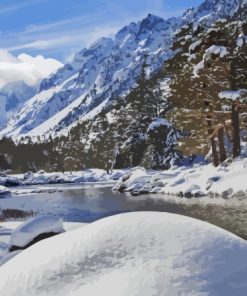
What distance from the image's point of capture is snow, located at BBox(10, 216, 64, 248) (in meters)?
11.7

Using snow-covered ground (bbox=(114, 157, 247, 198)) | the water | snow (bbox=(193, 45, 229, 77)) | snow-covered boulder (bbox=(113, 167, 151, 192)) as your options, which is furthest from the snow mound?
snow-covered boulder (bbox=(113, 167, 151, 192))

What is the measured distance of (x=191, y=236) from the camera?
332cm

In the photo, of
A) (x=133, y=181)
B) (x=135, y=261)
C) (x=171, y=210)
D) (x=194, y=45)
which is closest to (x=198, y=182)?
(x=194, y=45)

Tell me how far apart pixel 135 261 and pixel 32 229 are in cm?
904

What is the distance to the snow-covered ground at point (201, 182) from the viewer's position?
3081 centimetres

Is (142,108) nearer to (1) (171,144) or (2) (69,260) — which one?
(1) (171,144)

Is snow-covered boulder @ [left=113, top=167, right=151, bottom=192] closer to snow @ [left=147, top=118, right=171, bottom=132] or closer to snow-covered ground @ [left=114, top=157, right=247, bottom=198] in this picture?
snow-covered ground @ [left=114, top=157, right=247, bottom=198]

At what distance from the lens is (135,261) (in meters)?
3.20

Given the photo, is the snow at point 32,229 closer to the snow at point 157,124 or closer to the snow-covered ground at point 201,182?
the snow-covered ground at point 201,182

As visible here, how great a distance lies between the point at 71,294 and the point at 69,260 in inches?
10.1

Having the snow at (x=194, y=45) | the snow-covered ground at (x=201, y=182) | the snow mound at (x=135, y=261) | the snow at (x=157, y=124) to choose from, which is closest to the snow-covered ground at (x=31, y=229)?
the snow mound at (x=135, y=261)

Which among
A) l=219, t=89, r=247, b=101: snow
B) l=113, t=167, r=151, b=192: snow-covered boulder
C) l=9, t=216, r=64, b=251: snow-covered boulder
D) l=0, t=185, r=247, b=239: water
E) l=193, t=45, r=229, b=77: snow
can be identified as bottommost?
l=0, t=185, r=247, b=239: water

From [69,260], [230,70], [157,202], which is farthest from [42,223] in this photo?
[230,70]

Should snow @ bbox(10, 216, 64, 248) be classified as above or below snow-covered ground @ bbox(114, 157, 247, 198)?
above
